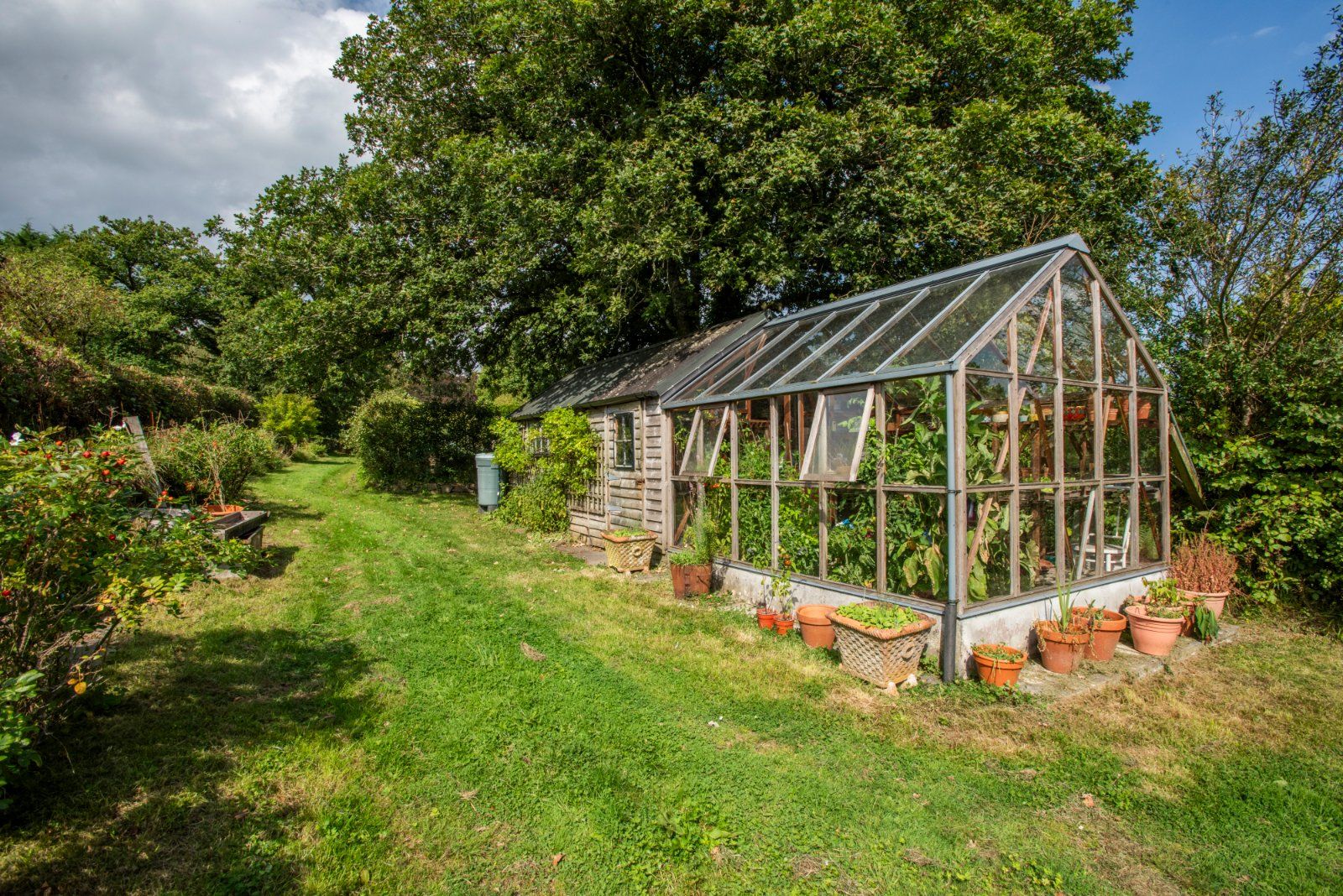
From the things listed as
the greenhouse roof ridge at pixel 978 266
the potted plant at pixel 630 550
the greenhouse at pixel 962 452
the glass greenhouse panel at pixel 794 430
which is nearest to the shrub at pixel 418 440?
the potted plant at pixel 630 550

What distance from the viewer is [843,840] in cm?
319

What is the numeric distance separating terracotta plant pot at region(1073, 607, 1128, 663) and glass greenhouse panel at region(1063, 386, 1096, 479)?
1.59m

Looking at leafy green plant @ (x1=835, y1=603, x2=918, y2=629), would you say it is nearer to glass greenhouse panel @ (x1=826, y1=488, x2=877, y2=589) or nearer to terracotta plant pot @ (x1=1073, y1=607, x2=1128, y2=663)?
glass greenhouse panel @ (x1=826, y1=488, x2=877, y2=589)

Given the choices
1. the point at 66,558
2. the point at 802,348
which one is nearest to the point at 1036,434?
the point at 802,348

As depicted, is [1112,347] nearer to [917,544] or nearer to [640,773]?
[917,544]

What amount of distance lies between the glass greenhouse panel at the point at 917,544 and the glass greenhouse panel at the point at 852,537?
17 centimetres

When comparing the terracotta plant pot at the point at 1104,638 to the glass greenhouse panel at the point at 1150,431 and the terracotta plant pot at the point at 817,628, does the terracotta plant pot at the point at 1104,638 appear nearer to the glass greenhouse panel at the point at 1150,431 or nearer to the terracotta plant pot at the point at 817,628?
the terracotta plant pot at the point at 817,628

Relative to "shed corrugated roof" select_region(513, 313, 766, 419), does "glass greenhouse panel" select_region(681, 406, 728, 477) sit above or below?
below

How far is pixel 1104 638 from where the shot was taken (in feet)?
18.5

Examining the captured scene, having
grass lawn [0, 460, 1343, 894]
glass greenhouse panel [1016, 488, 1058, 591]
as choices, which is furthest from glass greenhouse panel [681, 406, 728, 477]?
glass greenhouse panel [1016, 488, 1058, 591]

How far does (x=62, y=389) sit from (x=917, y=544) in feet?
39.2

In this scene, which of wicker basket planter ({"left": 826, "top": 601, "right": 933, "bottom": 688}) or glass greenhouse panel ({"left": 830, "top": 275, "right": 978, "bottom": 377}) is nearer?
wicker basket planter ({"left": 826, "top": 601, "right": 933, "bottom": 688})

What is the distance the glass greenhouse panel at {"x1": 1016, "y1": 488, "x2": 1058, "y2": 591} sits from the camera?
580 cm

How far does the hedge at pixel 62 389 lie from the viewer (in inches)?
313
